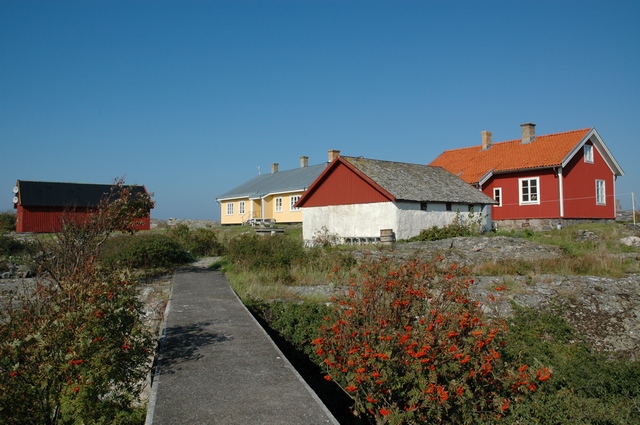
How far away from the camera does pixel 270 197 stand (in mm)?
43094

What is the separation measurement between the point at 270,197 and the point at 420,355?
1503 inches

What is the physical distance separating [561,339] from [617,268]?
7249 mm

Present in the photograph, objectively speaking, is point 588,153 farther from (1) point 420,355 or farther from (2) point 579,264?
(1) point 420,355

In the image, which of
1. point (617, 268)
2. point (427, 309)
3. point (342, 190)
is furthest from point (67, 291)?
point (342, 190)

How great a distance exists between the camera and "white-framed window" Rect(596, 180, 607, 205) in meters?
31.4

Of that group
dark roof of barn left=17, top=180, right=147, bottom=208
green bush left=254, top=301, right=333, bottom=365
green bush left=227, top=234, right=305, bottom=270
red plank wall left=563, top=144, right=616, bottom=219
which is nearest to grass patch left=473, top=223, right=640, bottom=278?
green bush left=227, top=234, right=305, bottom=270

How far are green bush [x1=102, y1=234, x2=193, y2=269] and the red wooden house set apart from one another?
19.1 m

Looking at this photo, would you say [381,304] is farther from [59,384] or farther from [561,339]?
[561,339]

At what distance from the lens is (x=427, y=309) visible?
6.78m

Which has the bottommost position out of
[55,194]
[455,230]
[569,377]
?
[569,377]

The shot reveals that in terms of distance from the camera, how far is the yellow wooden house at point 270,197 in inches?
1609

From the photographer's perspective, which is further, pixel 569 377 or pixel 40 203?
pixel 40 203

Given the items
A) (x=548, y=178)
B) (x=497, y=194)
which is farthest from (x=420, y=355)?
(x=497, y=194)

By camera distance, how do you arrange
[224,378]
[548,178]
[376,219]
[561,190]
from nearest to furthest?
[224,378] < [376,219] < [561,190] < [548,178]
